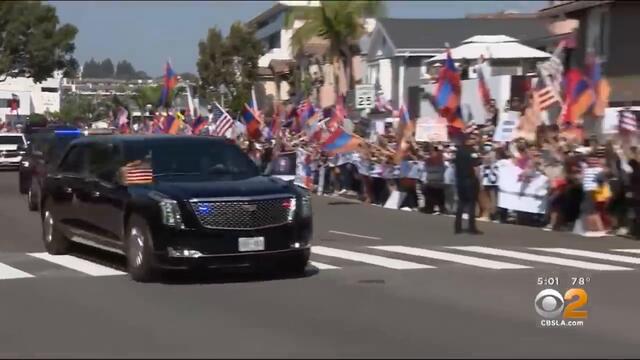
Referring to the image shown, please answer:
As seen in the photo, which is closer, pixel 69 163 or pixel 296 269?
pixel 296 269

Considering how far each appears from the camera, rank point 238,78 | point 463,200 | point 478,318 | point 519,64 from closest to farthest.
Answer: point 478,318
point 463,200
point 519,64
point 238,78

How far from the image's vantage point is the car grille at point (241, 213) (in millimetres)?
12117

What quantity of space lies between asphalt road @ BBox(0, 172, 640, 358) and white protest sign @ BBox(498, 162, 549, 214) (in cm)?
382

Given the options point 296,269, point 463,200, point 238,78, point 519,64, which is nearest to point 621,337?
point 296,269

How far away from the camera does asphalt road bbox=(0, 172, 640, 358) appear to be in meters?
8.78

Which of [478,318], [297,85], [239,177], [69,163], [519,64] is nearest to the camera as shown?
[478,318]

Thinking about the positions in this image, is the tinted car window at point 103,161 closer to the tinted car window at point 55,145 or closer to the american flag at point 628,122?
the tinted car window at point 55,145

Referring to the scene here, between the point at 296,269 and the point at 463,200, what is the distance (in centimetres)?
739

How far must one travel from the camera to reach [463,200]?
20.0m

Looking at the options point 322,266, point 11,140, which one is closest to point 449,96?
point 322,266

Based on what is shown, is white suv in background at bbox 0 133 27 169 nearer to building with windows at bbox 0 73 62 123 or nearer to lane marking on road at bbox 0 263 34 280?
lane marking on road at bbox 0 263 34 280

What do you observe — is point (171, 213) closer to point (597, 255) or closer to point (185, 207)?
point (185, 207)

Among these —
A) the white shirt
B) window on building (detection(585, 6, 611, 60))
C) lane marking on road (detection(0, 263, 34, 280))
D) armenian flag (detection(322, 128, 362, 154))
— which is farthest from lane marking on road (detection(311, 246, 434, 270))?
window on building (detection(585, 6, 611, 60))

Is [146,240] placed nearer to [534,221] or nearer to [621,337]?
[621,337]
